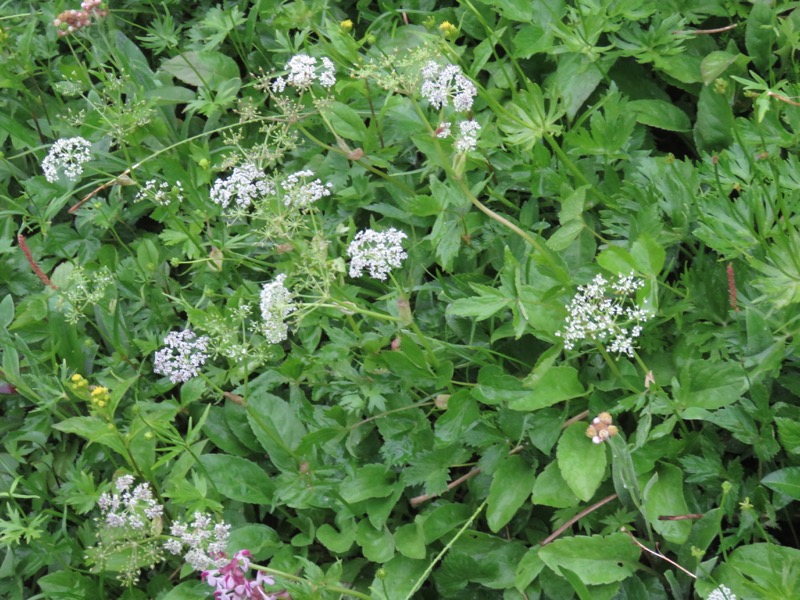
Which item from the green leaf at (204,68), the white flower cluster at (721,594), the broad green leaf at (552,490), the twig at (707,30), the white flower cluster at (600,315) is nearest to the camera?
the white flower cluster at (721,594)

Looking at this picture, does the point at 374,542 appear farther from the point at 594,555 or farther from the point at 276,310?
the point at 276,310

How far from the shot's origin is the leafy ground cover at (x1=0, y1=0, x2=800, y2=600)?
2262 millimetres

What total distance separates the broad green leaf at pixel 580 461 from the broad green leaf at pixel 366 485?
1.65ft

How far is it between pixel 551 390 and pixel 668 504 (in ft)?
1.28

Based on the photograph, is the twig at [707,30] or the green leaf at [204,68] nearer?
the twig at [707,30]

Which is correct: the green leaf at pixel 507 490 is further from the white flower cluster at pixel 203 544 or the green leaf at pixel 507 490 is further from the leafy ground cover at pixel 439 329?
the white flower cluster at pixel 203 544

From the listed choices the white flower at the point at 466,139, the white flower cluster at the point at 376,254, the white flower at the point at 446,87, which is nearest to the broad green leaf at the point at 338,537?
the white flower cluster at the point at 376,254

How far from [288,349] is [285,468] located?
475 millimetres

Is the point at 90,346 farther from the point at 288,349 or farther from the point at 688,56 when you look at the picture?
the point at 688,56

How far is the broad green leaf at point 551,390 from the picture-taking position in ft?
7.60

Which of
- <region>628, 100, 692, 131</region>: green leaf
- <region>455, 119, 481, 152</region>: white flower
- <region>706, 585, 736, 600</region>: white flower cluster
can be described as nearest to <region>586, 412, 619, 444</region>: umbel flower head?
<region>706, 585, 736, 600</region>: white flower cluster

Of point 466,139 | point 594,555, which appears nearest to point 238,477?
point 594,555

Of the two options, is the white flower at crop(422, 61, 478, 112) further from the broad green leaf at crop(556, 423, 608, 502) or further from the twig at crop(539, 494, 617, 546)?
the twig at crop(539, 494, 617, 546)

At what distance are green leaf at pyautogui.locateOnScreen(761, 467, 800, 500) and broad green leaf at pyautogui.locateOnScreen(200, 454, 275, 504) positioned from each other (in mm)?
1353
